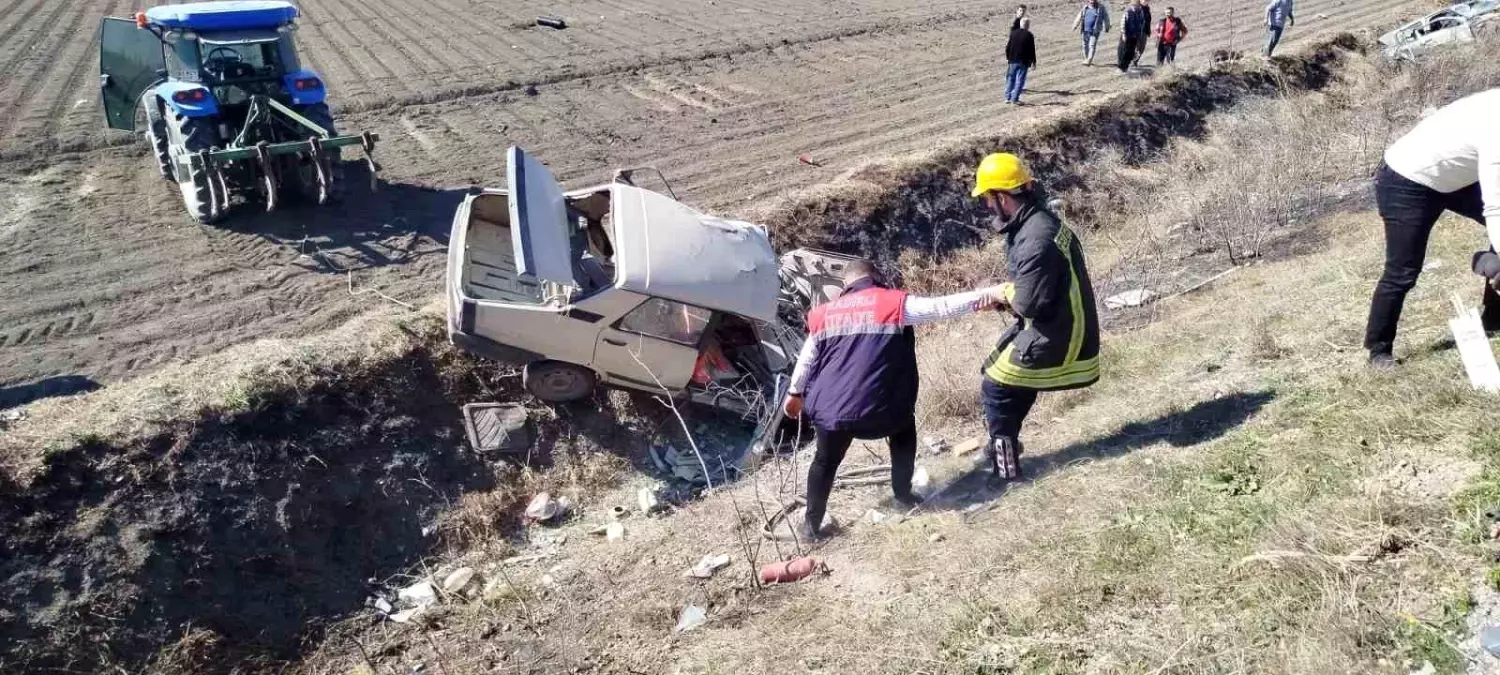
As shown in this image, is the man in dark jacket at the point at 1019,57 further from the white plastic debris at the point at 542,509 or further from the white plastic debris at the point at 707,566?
the white plastic debris at the point at 707,566

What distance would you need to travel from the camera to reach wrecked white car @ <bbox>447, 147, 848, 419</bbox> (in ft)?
21.1

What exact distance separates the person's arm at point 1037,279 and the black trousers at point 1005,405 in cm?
56

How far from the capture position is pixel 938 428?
21.8ft

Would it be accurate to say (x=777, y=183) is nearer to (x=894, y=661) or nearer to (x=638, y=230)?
(x=638, y=230)

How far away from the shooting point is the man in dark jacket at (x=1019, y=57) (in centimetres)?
1414

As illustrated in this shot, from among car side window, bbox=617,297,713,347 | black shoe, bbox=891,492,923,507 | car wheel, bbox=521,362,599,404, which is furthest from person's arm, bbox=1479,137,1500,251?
car wheel, bbox=521,362,599,404

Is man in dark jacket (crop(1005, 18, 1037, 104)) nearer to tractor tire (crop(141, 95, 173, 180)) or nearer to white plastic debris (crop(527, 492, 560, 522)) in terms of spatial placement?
white plastic debris (crop(527, 492, 560, 522))

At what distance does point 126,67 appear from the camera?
35.9ft

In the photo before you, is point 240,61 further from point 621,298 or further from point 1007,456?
point 1007,456

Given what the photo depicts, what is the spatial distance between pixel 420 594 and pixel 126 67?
26.4 ft

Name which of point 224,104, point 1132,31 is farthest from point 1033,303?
point 1132,31

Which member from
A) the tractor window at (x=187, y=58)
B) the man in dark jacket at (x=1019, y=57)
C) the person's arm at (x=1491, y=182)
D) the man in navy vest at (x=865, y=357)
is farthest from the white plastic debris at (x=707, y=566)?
the man in dark jacket at (x=1019, y=57)

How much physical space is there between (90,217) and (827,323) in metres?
8.73

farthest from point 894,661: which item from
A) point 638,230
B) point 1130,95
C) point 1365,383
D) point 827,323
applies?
point 1130,95
